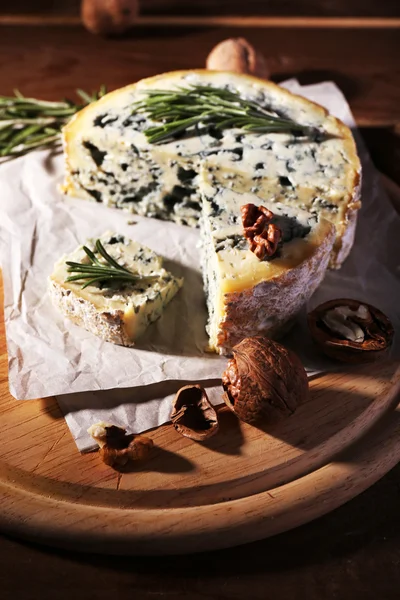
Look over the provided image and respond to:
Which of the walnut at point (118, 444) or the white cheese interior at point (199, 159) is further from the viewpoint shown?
the white cheese interior at point (199, 159)

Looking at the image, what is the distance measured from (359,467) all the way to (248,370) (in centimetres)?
51

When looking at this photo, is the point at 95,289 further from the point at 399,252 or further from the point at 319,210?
the point at 399,252

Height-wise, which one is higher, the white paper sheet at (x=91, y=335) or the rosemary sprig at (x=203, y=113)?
the rosemary sprig at (x=203, y=113)

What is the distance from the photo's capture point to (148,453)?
8.56 feet

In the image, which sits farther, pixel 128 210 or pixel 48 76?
pixel 48 76

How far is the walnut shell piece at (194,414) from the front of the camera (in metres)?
2.64

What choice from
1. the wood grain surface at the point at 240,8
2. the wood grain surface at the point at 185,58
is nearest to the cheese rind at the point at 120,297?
the wood grain surface at the point at 185,58

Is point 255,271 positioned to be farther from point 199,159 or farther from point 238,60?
point 238,60

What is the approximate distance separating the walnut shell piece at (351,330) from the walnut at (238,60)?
1.79 m

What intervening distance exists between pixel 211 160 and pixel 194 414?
124 cm

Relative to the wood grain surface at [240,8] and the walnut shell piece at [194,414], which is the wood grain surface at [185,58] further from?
the walnut shell piece at [194,414]

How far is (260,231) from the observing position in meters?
2.87

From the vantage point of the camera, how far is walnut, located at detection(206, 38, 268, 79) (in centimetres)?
423

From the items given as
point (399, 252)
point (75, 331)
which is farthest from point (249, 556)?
point (399, 252)
